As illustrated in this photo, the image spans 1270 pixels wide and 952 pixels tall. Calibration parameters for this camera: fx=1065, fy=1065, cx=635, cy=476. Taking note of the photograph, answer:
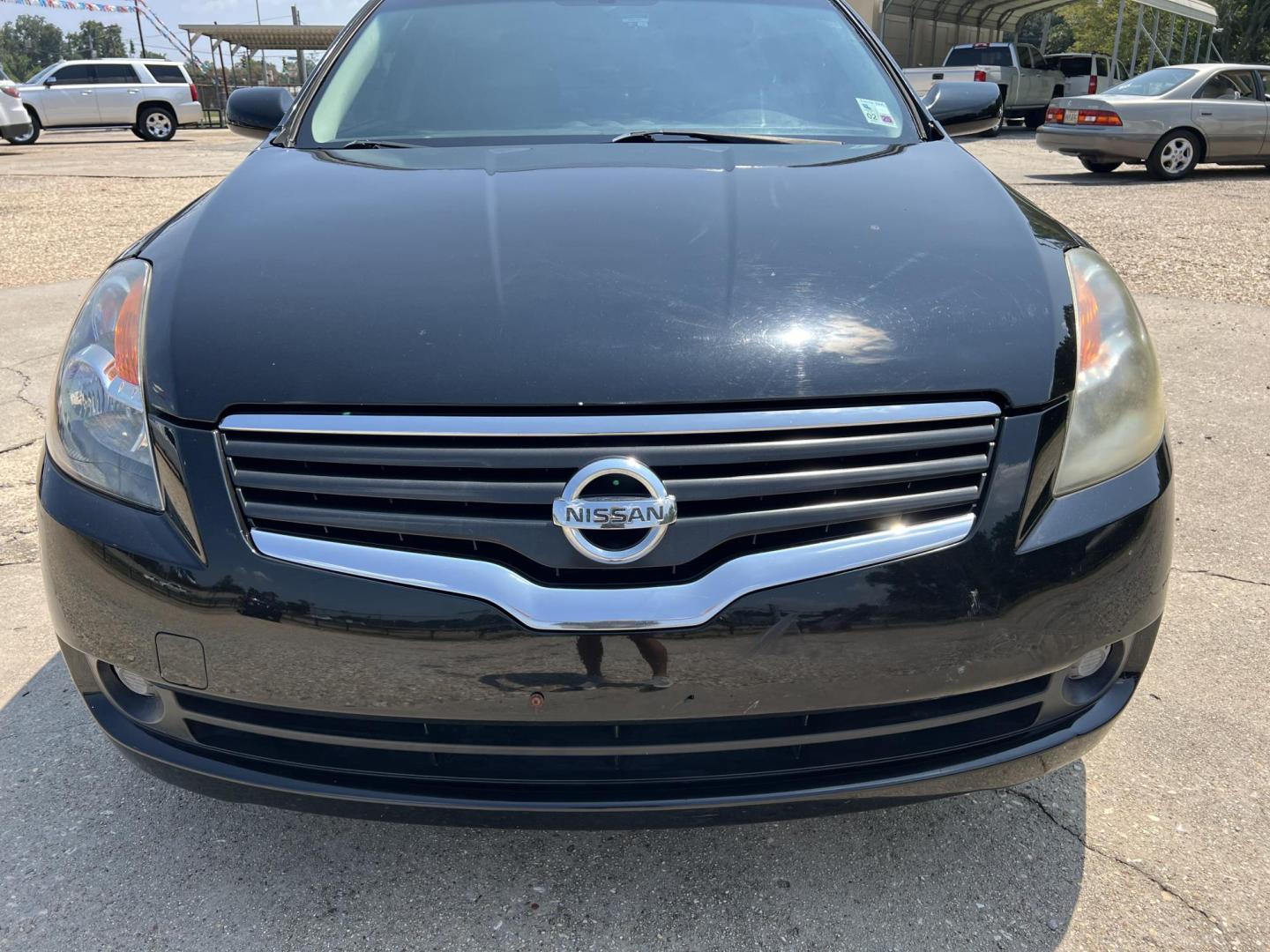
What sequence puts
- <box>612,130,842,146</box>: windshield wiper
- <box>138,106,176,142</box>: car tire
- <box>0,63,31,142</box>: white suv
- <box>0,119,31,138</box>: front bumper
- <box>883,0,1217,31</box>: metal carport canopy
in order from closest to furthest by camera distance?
<box>612,130,842,146</box>: windshield wiper < <box>0,63,31,142</box>: white suv < <box>0,119,31,138</box>: front bumper < <box>138,106,176,142</box>: car tire < <box>883,0,1217,31</box>: metal carport canopy

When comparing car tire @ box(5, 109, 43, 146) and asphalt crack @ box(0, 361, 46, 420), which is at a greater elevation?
asphalt crack @ box(0, 361, 46, 420)

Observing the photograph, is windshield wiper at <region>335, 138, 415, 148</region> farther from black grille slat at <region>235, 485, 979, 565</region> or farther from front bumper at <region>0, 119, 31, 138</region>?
front bumper at <region>0, 119, 31, 138</region>

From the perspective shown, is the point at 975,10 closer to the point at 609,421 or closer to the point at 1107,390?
the point at 1107,390

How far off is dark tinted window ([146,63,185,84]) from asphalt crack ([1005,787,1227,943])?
24993 millimetres

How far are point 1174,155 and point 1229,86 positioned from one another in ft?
3.39

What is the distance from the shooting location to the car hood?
1519 mm

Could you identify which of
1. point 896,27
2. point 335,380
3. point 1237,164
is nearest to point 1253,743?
point 335,380

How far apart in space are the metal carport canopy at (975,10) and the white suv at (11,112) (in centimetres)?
2042

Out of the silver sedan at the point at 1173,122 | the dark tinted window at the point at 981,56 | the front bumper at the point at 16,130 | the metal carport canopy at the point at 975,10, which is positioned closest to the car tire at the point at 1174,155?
the silver sedan at the point at 1173,122

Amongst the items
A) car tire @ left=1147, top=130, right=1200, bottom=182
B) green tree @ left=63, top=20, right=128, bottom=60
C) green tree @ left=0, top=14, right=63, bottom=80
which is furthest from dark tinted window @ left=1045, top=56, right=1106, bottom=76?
green tree @ left=0, top=14, right=63, bottom=80

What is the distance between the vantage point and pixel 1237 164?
542 inches

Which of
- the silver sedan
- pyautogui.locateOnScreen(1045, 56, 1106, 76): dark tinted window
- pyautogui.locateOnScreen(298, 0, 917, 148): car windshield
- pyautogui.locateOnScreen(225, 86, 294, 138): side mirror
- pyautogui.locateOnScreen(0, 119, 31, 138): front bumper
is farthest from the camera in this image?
pyautogui.locateOnScreen(1045, 56, 1106, 76): dark tinted window

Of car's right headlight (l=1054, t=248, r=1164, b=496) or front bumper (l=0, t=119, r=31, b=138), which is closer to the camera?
car's right headlight (l=1054, t=248, r=1164, b=496)

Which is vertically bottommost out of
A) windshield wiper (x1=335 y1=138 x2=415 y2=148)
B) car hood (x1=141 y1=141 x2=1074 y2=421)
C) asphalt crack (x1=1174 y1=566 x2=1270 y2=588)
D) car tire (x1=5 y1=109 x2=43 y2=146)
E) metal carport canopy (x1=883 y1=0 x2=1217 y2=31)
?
car tire (x1=5 y1=109 x2=43 y2=146)
